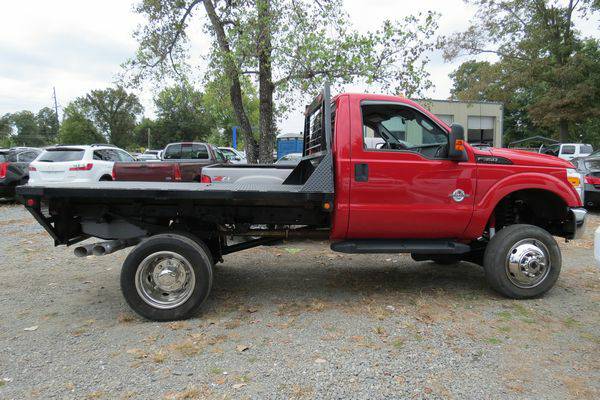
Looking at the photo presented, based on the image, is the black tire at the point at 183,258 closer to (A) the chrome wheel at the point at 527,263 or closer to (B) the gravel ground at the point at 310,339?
(B) the gravel ground at the point at 310,339

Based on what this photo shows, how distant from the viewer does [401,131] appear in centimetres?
516

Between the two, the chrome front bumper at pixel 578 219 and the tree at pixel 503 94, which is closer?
the chrome front bumper at pixel 578 219

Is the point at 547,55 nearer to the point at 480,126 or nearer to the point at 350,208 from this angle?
the point at 480,126

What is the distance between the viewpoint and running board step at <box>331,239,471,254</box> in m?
4.66

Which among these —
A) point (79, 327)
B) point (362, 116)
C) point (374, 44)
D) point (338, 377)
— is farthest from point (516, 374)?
point (374, 44)

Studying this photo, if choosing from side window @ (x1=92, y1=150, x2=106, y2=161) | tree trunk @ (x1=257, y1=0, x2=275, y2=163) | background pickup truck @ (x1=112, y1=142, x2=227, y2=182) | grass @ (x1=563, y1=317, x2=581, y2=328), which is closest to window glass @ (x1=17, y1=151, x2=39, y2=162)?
side window @ (x1=92, y1=150, x2=106, y2=161)

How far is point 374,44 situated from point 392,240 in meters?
7.26

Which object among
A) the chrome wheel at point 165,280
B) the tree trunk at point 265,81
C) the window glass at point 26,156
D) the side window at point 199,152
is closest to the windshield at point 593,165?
the tree trunk at point 265,81

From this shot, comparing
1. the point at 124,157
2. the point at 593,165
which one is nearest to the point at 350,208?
the point at 593,165

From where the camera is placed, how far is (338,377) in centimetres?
326

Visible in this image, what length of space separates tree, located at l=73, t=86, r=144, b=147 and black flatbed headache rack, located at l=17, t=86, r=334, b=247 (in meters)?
76.2

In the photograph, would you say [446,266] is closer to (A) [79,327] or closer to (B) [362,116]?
(B) [362,116]

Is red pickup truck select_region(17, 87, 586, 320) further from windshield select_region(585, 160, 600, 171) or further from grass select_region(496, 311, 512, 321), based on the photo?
windshield select_region(585, 160, 600, 171)

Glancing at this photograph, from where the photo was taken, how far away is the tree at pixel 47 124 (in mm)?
104125
